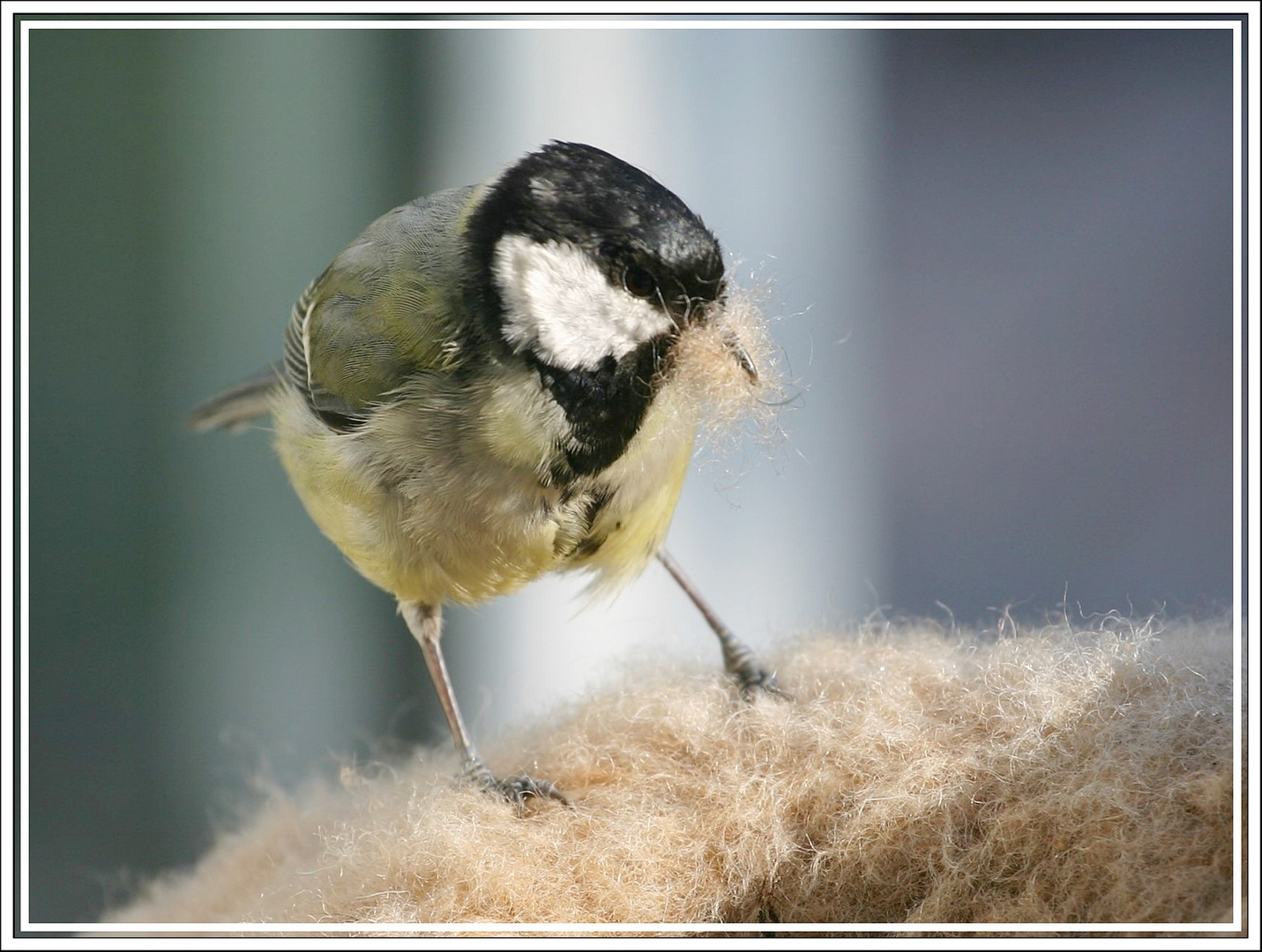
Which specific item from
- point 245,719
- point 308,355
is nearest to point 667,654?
point 308,355

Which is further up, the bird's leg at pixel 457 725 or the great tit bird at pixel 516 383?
the great tit bird at pixel 516 383

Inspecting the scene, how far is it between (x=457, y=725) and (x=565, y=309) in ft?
1.44

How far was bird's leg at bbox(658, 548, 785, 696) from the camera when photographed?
856mm

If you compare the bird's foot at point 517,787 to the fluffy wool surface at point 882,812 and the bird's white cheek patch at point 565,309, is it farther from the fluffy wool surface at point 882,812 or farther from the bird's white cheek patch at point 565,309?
the bird's white cheek patch at point 565,309

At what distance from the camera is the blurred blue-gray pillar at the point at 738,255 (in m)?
0.83

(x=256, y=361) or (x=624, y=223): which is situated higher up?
(x=624, y=223)

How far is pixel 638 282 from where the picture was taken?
67cm


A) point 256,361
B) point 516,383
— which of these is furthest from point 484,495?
point 256,361

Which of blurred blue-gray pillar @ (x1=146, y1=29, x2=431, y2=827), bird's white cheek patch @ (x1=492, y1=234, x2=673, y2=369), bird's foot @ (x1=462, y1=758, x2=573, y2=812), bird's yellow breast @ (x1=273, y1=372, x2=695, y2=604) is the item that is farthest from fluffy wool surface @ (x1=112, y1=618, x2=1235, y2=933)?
blurred blue-gray pillar @ (x1=146, y1=29, x2=431, y2=827)

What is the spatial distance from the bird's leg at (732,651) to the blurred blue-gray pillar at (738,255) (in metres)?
0.02

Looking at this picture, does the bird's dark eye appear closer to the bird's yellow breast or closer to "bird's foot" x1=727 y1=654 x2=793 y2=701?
the bird's yellow breast

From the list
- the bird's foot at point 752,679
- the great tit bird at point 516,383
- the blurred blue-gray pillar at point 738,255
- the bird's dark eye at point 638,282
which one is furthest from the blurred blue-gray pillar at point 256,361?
the bird's foot at point 752,679

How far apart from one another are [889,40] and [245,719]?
159 cm

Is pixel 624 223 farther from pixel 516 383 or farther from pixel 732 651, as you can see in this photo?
pixel 732 651
